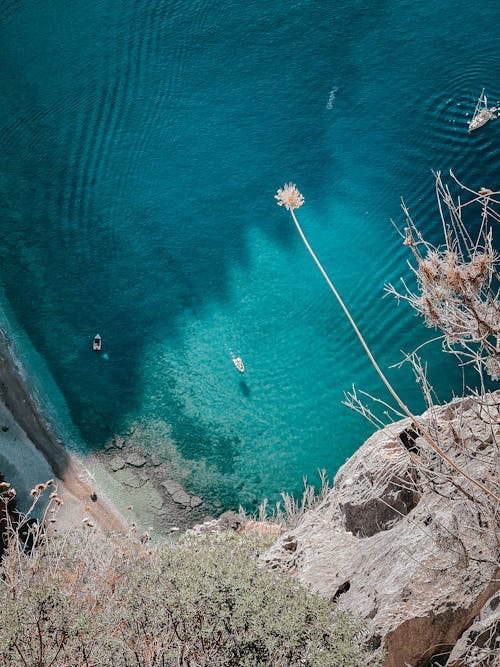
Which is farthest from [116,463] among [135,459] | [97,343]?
[97,343]

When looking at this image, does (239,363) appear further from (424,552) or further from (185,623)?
(185,623)

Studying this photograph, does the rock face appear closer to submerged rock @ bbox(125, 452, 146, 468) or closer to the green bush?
the green bush

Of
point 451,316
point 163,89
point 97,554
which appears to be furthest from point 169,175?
point 451,316

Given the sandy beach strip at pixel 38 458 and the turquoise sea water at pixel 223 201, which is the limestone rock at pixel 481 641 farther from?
the sandy beach strip at pixel 38 458

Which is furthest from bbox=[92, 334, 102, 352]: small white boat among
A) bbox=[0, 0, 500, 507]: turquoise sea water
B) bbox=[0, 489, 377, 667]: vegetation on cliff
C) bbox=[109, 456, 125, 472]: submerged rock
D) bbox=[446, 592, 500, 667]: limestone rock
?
bbox=[446, 592, 500, 667]: limestone rock

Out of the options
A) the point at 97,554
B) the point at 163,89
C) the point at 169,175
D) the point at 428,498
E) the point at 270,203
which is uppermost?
the point at 163,89

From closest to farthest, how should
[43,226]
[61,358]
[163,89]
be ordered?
[61,358] → [43,226] → [163,89]

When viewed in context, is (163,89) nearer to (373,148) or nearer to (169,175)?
(169,175)

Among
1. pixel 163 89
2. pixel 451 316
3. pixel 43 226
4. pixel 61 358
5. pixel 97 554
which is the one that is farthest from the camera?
pixel 163 89

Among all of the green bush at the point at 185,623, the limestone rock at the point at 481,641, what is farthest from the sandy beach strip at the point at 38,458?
the limestone rock at the point at 481,641
